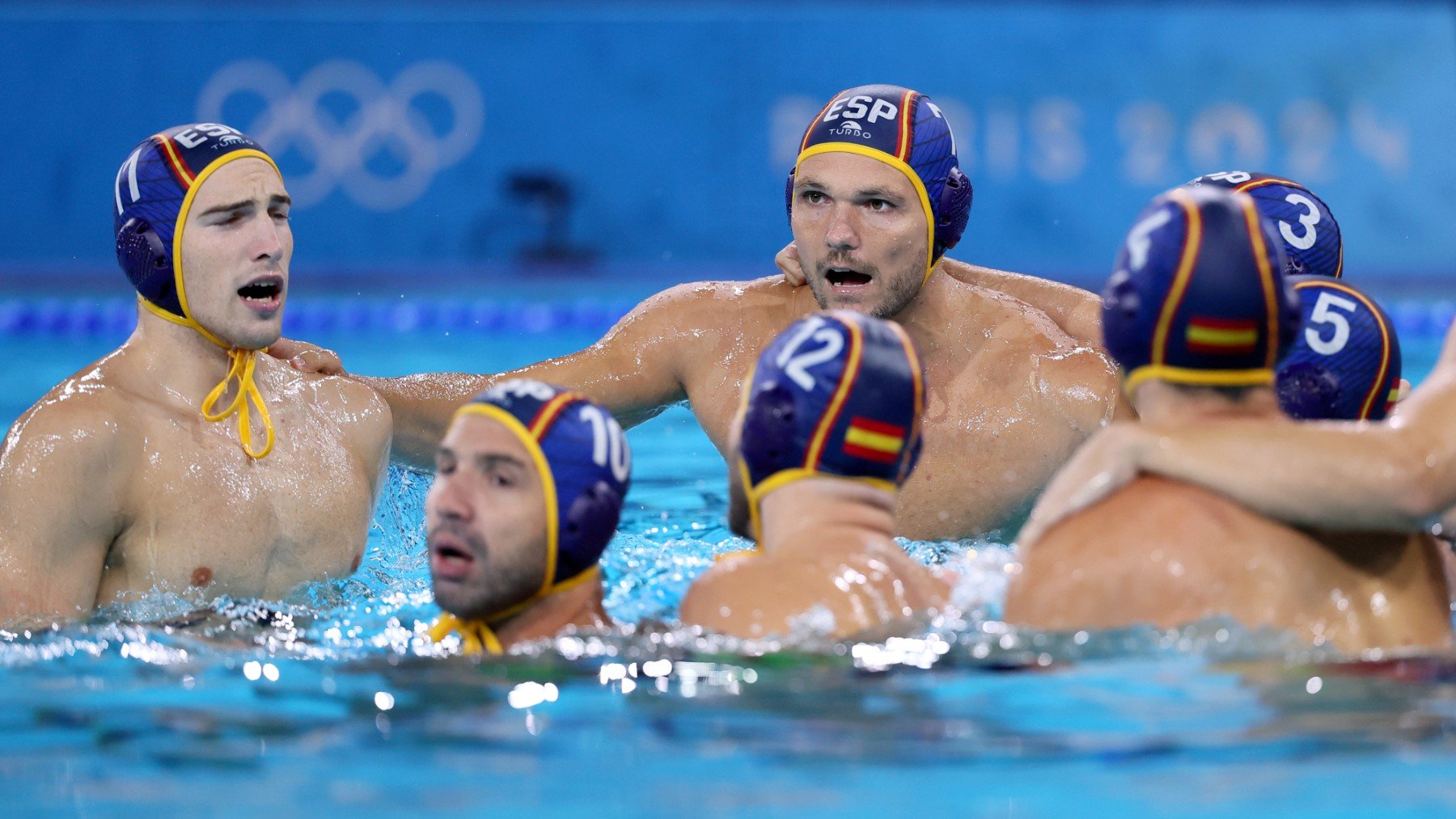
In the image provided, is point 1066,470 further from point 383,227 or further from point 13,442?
point 383,227

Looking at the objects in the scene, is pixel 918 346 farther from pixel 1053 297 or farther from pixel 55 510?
pixel 55 510

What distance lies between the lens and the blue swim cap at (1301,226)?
442cm

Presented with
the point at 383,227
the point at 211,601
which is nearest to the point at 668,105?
the point at 383,227

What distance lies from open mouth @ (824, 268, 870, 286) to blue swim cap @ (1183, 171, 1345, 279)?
913 mm

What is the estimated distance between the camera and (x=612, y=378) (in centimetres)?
492

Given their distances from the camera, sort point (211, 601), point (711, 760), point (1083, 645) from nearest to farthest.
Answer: point (711, 760), point (1083, 645), point (211, 601)

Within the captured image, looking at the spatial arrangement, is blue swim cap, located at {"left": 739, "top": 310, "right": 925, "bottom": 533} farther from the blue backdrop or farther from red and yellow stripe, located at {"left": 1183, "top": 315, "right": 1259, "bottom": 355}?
the blue backdrop

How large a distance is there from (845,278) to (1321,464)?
6.63 feet

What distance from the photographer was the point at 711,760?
9.23 ft

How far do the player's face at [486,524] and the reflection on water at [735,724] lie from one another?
0.15 metres

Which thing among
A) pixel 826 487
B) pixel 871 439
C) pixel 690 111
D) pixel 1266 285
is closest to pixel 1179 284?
pixel 1266 285

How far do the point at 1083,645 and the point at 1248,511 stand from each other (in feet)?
1.27

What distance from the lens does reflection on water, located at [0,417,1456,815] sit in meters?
2.68

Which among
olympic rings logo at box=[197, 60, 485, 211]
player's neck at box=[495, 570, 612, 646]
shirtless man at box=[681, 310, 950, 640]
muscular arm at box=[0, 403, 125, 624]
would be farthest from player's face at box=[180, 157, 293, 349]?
olympic rings logo at box=[197, 60, 485, 211]
